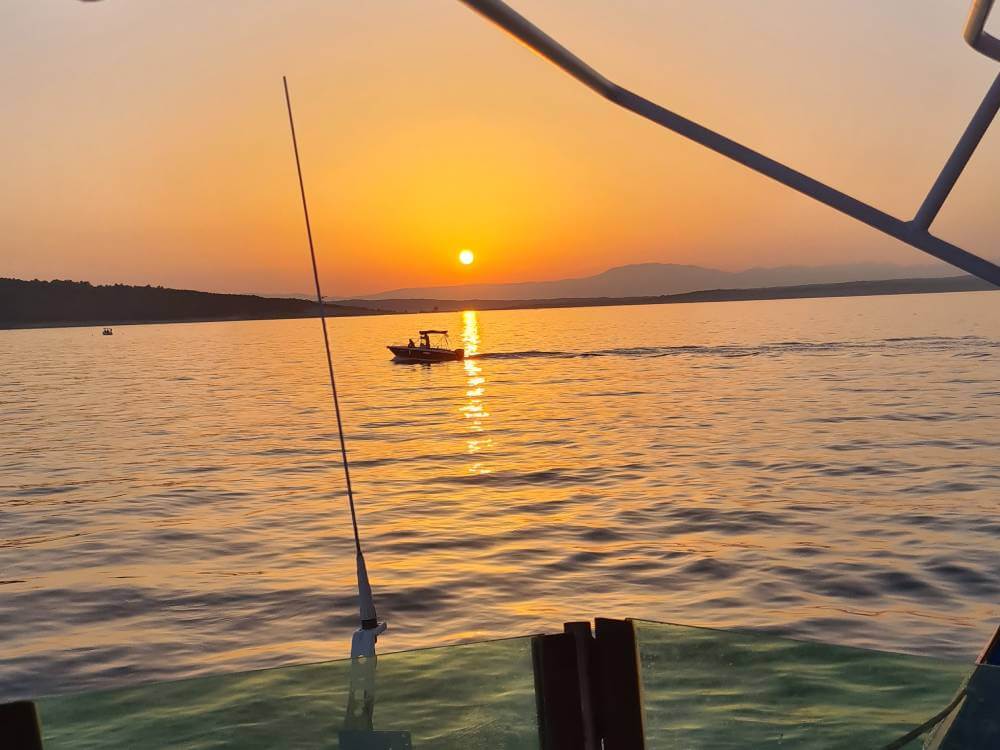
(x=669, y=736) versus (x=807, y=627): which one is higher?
(x=669, y=736)

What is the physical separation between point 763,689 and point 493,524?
22.6 meters

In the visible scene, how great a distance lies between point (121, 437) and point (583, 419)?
22.3 m

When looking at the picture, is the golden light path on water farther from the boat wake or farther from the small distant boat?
the boat wake

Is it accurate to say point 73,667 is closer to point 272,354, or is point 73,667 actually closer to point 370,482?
point 370,482

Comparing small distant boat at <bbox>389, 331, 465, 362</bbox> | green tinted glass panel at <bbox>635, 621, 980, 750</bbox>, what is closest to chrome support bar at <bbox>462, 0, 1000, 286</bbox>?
green tinted glass panel at <bbox>635, 621, 980, 750</bbox>

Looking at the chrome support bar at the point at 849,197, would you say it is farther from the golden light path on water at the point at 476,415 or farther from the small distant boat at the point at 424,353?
the small distant boat at the point at 424,353

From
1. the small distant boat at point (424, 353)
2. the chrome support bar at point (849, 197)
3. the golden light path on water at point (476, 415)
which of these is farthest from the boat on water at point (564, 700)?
the small distant boat at point (424, 353)

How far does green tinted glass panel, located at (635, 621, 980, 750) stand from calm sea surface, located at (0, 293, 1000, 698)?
449 inches

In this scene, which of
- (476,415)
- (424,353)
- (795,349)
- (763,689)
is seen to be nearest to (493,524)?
(763,689)

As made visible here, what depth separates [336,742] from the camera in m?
3.38

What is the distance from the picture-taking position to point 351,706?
3271 mm

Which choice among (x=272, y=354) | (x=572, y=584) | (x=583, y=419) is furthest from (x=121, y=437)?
(x=272, y=354)

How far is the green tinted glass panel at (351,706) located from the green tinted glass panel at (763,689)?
1.32 feet

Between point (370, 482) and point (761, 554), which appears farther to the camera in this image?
point (370, 482)
